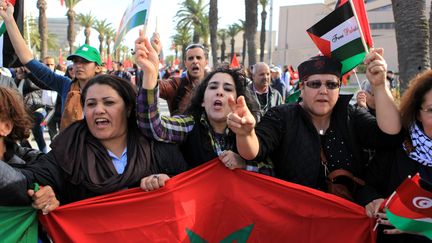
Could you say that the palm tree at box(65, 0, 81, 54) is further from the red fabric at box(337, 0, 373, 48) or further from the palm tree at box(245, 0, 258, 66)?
the red fabric at box(337, 0, 373, 48)

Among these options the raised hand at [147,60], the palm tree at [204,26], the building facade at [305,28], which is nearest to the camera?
the raised hand at [147,60]

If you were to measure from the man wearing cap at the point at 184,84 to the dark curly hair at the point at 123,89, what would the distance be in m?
1.69

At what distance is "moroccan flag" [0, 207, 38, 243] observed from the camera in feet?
7.85

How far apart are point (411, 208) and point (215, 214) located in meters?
1.18

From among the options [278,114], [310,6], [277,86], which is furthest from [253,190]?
[310,6]

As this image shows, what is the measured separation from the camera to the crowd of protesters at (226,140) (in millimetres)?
2488

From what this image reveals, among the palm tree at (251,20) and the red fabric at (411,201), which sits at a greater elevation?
the palm tree at (251,20)

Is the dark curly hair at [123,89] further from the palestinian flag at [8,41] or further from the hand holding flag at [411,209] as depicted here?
the palestinian flag at [8,41]

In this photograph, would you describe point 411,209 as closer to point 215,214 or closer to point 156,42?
point 215,214

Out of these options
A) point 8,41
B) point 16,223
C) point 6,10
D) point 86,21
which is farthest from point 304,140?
point 86,21

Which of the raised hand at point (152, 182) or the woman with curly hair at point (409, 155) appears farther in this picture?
the raised hand at point (152, 182)

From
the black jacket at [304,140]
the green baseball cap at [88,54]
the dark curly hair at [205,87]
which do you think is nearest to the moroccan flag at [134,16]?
the dark curly hair at [205,87]

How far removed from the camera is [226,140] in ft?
10.00

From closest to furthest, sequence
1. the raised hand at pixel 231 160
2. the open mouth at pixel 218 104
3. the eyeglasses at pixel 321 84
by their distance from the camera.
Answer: the raised hand at pixel 231 160 → the eyeglasses at pixel 321 84 → the open mouth at pixel 218 104
